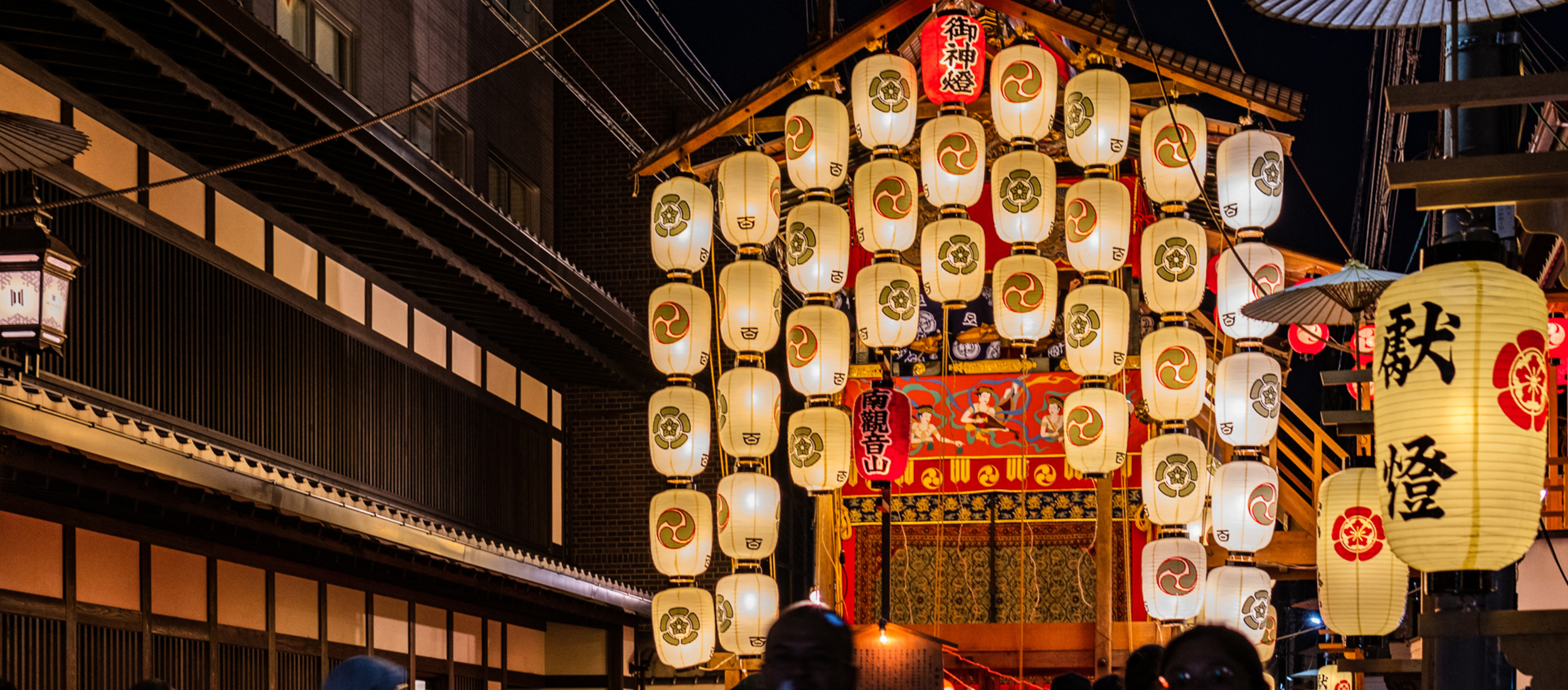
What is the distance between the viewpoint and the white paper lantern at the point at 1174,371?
13.8 m

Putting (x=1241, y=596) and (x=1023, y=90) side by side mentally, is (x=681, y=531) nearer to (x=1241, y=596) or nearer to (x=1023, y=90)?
(x=1023, y=90)

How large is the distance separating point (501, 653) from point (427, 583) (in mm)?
4099

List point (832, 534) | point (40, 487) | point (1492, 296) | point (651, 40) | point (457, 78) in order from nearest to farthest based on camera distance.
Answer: point (1492, 296) → point (40, 487) → point (832, 534) → point (457, 78) → point (651, 40)

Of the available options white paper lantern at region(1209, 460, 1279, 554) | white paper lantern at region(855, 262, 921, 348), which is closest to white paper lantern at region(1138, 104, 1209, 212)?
white paper lantern at region(855, 262, 921, 348)

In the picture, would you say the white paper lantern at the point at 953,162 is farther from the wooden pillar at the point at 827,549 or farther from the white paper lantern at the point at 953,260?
the wooden pillar at the point at 827,549

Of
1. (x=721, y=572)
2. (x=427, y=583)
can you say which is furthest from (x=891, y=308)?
(x=721, y=572)

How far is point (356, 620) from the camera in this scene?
13.9 metres

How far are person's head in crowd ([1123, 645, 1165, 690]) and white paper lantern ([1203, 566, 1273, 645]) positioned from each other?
10.4 metres

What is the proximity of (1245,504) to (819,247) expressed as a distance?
15.2ft

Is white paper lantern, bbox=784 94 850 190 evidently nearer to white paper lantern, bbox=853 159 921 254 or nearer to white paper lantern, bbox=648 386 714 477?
white paper lantern, bbox=853 159 921 254

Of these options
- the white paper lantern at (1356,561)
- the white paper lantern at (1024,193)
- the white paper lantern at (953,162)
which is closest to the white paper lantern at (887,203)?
the white paper lantern at (953,162)

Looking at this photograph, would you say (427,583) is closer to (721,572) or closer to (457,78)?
(457,78)

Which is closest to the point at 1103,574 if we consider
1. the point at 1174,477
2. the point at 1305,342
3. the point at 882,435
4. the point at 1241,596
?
the point at 1241,596

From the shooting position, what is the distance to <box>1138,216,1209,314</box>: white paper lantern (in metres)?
13.8
